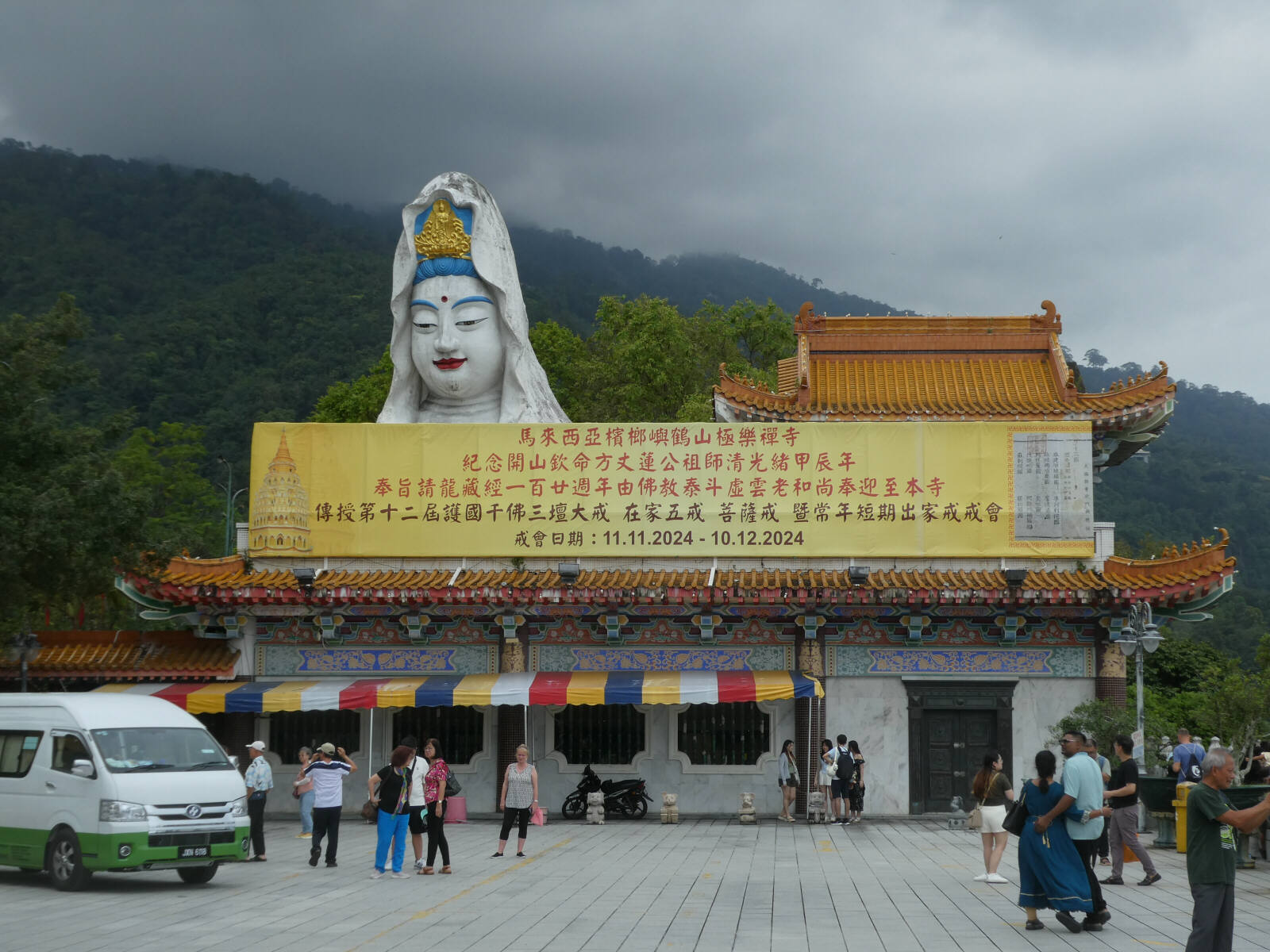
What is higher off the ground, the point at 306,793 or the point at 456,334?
the point at 456,334

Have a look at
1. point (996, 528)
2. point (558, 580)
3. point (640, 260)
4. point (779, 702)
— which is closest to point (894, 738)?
point (779, 702)

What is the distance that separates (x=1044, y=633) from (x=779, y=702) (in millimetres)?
5006

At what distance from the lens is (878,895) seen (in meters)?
13.9

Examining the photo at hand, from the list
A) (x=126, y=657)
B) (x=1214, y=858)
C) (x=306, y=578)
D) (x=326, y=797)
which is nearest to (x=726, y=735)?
(x=306, y=578)

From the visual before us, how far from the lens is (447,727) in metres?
25.1

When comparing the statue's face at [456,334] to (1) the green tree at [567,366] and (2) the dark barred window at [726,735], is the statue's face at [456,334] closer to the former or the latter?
(2) the dark barred window at [726,735]

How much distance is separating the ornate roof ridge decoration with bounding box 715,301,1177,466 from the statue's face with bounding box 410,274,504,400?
4.80 metres

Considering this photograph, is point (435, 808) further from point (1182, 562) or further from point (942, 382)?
point (942, 382)

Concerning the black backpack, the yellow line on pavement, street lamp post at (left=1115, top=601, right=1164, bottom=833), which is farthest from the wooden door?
the yellow line on pavement

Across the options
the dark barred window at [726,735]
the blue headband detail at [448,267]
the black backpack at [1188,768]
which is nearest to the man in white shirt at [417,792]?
the dark barred window at [726,735]

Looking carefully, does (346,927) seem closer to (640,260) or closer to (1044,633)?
(1044,633)

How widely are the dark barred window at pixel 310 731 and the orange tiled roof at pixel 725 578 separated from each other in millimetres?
2763

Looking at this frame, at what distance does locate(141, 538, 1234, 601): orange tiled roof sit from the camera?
23.3 metres

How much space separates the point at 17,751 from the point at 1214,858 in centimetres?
1277
